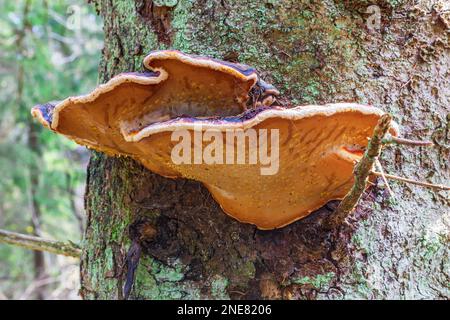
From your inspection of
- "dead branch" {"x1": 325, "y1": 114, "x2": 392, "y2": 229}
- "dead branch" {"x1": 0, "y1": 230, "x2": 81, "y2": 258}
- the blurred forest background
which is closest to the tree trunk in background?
"dead branch" {"x1": 325, "y1": 114, "x2": 392, "y2": 229}

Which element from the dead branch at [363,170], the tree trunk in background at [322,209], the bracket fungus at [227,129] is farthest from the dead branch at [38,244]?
the dead branch at [363,170]

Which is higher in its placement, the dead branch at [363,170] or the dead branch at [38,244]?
the dead branch at [363,170]

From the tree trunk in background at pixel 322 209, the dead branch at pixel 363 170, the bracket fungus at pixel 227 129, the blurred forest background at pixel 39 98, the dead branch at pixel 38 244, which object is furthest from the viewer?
the blurred forest background at pixel 39 98

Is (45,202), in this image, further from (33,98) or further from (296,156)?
(296,156)

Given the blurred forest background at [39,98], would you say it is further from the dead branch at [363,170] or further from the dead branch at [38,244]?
the dead branch at [363,170]

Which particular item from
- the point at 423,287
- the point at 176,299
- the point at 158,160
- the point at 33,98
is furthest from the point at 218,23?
the point at 33,98

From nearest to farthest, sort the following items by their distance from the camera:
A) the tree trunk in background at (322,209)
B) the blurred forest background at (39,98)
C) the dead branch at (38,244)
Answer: the tree trunk in background at (322,209) → the dead branch at (38,244) → the blurred forest background at (39,98)
